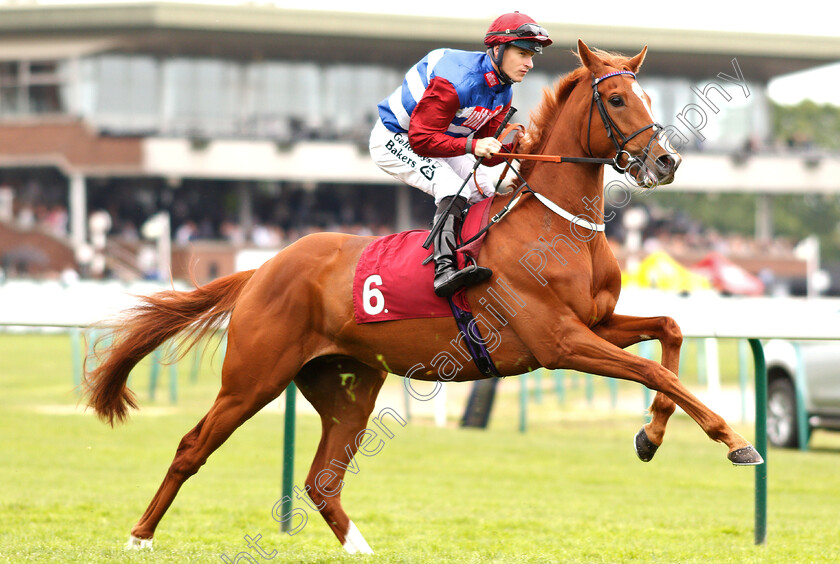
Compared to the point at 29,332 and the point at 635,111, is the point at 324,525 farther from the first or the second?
the point at 29,332

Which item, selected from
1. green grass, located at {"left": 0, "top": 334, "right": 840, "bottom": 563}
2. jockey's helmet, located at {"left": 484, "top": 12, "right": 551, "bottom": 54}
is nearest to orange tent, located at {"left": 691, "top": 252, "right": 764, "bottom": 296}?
green grass, located at {"left": 0, "top": 334, "right": 840, "bottom": 563}

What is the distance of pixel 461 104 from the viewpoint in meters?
4.56

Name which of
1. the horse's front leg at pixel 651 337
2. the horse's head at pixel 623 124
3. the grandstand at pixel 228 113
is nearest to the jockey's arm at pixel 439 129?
the horse's head at pixel 623 124

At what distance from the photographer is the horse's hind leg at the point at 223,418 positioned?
4.87 metres

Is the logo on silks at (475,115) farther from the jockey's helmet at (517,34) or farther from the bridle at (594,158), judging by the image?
the jockey's helmet at (517,34)

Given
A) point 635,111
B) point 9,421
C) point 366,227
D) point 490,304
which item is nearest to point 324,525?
point 490,304

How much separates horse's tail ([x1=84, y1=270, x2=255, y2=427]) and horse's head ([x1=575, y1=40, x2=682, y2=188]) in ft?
6.52

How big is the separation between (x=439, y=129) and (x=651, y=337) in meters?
1.34

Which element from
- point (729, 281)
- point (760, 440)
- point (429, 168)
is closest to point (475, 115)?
point (429, 168)

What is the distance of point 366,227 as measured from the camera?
116 feet

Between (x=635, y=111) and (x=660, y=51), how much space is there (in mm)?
34726

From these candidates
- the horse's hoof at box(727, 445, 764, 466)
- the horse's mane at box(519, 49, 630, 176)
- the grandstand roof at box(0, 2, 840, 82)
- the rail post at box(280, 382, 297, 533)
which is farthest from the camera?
the grandstand roof at box(0, 2, 840, 82)

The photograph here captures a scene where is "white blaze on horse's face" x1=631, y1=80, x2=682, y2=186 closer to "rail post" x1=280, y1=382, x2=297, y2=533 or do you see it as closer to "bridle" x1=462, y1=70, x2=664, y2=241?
"bridle" x1=462, y1=70, x2=664, y2=241

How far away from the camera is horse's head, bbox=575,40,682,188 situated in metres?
4.22
